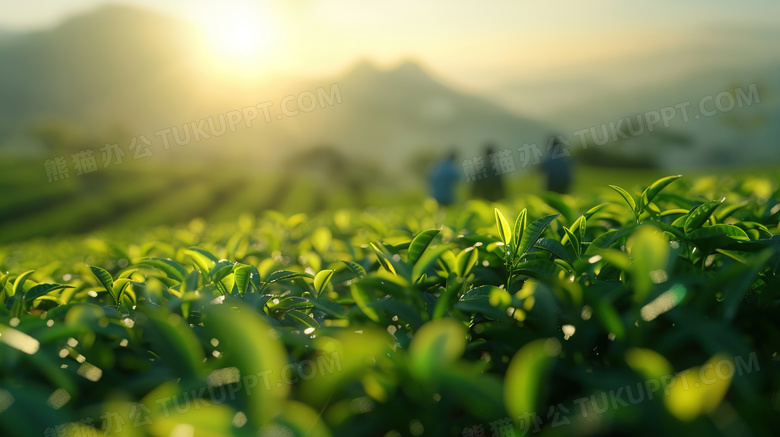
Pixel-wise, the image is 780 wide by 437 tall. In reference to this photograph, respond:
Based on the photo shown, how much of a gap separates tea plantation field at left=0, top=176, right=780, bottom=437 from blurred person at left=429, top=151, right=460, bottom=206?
10.9 m

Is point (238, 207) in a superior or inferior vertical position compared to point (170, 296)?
inferior

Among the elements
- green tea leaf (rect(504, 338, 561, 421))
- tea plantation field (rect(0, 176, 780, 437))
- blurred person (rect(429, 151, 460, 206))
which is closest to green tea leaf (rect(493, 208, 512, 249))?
tea plantation field (rect(0, 176, 780, 437))

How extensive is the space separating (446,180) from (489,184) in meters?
1.43

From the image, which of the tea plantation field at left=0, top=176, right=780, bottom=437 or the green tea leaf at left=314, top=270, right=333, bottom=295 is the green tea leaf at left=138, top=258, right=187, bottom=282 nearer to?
the tea plantation field at left=0, top=176, right=780, bottom=437

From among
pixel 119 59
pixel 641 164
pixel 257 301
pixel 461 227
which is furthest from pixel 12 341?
pixel 119 59

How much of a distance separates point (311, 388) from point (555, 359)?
1.42ft

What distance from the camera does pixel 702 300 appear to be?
3.01 ft

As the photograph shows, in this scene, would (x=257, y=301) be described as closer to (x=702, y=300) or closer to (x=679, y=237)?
(x=702, y=300)

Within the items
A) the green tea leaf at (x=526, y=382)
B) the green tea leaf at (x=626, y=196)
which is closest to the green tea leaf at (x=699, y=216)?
the green tea leaf at (x=626, y=196)

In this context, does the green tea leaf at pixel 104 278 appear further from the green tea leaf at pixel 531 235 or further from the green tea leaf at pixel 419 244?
the green tea leaf at pixel 531 235

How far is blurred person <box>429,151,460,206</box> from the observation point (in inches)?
486

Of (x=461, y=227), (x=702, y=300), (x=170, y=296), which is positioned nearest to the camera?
(x=702, y=300)

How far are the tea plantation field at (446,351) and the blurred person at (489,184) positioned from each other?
459 inches

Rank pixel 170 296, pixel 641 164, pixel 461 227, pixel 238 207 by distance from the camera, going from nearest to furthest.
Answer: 1. pixel 170 296
2. pixel 461 227
3. pixel 238 207
4. pixel 641 164
